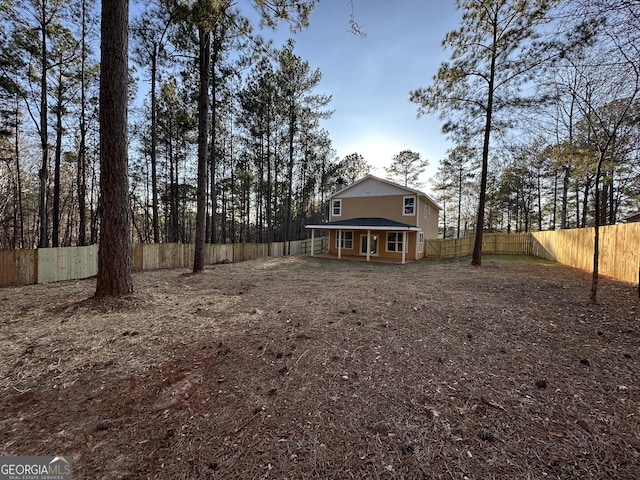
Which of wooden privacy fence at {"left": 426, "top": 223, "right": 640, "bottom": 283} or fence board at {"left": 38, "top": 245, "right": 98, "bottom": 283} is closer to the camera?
wooden privacy fence at {"left": 426, "top": 223, "right": 640, "bottom": 283}

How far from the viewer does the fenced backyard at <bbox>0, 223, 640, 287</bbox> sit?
7.22 metres

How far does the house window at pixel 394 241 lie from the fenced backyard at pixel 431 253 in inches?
127

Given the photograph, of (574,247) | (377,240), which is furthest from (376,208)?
(574,247)

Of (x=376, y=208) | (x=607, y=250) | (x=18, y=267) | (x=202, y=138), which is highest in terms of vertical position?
(x=202, y=138)

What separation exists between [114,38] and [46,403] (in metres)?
5.88

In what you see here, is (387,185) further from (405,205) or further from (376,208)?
(405,205)

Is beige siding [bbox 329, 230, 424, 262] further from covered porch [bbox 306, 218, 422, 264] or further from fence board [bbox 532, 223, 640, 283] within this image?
fence board [bbox 532, 223, 640, 283]

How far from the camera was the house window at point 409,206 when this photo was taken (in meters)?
16.0

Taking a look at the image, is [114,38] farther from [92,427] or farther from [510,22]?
[510,22]

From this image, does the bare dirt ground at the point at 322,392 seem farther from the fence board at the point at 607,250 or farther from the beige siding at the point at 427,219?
the beige siding at the point at 427,219

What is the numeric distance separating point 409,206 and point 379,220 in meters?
2.05

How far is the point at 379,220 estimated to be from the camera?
1645cm

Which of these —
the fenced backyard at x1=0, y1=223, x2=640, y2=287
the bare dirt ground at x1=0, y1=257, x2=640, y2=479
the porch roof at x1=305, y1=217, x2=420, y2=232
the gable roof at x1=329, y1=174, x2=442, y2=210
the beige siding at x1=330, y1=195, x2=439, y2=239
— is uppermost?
the gable roof at x1=329, y1=174, x2=442, y2=210

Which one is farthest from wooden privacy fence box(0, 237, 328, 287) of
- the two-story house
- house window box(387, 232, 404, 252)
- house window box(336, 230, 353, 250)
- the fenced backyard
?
house window box(387, 232, 404, 252)
